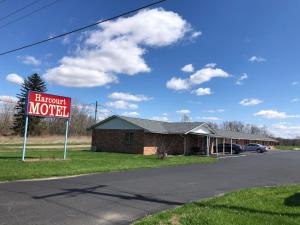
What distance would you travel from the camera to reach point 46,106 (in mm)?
22312

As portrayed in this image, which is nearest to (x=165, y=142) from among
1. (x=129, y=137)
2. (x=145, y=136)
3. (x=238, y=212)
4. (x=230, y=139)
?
(x=145, y=136)

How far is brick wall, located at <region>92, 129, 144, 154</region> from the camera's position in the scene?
3425 centimetres

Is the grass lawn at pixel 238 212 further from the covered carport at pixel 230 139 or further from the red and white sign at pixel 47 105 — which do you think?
the covered carport at pixel 230 139

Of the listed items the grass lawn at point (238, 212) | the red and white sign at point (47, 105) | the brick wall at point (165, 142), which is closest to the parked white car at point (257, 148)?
the brick wall at point (165, 142)

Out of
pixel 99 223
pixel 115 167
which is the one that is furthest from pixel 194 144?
pixel 99 223

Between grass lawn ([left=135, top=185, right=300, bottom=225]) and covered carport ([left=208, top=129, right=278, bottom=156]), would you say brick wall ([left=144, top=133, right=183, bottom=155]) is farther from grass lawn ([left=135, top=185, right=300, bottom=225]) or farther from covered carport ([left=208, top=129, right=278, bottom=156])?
grass lawn ([left=135, top=185, right=300, bottom=225])

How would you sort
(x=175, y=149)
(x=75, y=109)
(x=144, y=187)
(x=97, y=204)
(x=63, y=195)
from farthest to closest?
(x=75, y=109), (x=175, y=149), (x=144, y=187), (x=63, y=195), (x=97, y=204)

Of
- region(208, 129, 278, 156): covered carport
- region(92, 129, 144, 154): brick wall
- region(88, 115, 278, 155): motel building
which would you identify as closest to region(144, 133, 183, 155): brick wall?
region(88, 115, 278, 155): motel building

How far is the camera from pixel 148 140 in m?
34.6

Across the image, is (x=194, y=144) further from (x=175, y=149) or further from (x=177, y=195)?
(x=177, y=195)

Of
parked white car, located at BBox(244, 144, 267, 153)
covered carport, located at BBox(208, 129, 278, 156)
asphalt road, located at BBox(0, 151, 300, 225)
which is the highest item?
covered carport, located at BBox(208, 129, 278, 156)

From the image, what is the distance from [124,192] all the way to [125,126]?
80.9 feet

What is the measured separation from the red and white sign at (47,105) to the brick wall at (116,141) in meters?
11.8

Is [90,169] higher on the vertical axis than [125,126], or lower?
lower
